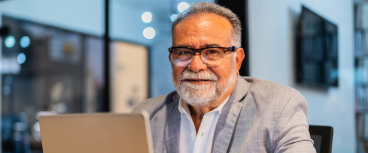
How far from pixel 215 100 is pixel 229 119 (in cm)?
14

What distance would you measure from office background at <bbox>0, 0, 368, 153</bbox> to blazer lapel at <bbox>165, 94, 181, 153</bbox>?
0.76m

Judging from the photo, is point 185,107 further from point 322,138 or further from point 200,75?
point 322,138

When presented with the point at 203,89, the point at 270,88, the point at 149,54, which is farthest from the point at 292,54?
the point at 149,54

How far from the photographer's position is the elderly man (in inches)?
47.0

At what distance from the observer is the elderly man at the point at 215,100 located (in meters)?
1.19

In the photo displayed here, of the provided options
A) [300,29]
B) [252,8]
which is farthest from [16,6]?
[300,29]

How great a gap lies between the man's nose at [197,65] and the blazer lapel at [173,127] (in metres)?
0.24

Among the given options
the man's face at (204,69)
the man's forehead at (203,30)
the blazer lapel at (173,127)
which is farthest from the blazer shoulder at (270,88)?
the blazer lapel at (173,127)

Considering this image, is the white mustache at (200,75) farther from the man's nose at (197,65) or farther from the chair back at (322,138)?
the chair back at (322,138)

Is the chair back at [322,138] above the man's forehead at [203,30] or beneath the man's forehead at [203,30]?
beneath

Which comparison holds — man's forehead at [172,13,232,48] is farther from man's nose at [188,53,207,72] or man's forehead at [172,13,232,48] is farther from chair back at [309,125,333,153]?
chair back at [309,125,333,153]

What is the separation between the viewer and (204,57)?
136 centimetres

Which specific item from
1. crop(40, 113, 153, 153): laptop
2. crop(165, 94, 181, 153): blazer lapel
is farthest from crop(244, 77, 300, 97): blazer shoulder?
crop(40, 113, 153, 153): laptop

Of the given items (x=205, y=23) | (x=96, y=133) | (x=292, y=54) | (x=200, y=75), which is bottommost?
(x=96, y=133)
